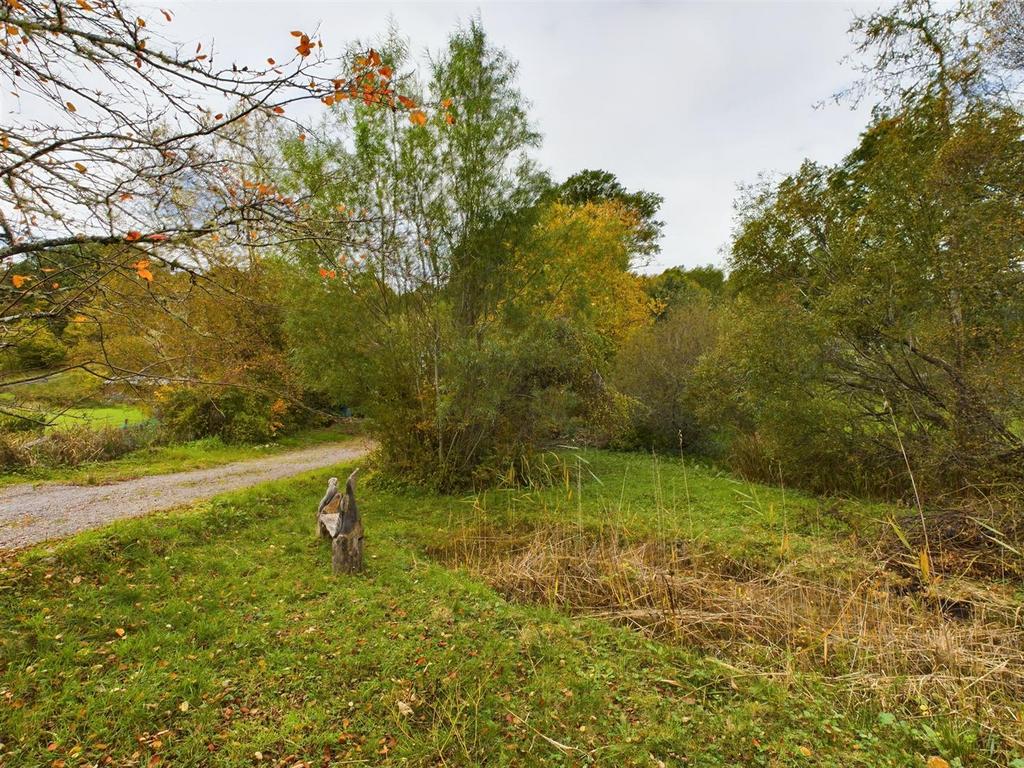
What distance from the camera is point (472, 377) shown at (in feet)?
21.0

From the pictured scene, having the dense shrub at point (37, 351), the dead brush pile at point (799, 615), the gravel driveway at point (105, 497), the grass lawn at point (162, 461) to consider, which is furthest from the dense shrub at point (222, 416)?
the dead brush pile at point (799, 615)

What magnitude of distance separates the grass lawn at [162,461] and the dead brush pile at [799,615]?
588 cm

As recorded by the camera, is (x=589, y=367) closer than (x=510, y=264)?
No

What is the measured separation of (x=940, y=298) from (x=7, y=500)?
11.0m

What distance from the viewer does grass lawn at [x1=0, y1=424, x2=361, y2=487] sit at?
7.06 meters

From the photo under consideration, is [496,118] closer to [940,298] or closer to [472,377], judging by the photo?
[472,377]

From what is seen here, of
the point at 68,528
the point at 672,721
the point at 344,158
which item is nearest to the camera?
the point at 672,721

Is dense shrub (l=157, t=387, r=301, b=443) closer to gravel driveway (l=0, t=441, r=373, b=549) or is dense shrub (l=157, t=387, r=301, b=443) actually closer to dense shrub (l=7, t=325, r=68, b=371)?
gravel driveway (l=0, t=441, r=373, b=549)

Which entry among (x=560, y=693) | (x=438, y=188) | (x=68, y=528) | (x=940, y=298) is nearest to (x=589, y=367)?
(x=438, y=188)

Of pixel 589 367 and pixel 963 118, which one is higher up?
pixel 963 118

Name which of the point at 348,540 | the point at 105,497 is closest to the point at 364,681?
the point at 348,540

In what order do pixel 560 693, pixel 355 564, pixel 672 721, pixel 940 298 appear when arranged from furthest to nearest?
pixel 940 298 < pixel 355 564 < pixel 560 693 < pixel 672 721

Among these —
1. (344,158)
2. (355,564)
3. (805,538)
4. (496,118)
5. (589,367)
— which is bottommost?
(805,538)

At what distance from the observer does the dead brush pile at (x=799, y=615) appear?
102 inches
